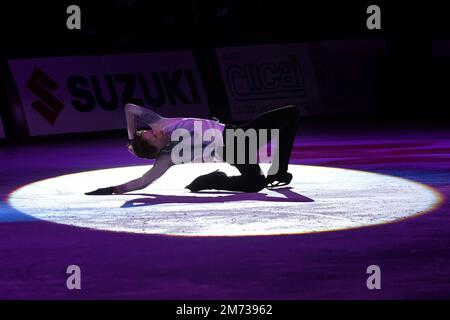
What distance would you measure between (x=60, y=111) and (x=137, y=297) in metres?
10.5

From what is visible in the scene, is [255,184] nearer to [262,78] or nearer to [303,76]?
[262,78]

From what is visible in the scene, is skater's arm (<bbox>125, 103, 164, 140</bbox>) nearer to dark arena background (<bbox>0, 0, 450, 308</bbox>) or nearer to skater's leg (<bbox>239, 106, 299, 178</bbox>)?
dark arena background (<bbox>0, 0, 450, 308</bbox>)

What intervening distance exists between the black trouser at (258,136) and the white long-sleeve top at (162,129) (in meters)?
0.40

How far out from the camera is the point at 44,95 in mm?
15930

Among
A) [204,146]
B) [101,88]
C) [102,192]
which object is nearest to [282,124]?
[204,146]

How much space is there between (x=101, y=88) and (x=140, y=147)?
7516 millimetres

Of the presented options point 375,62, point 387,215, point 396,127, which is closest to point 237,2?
point 375,62

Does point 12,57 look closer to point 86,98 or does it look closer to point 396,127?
point 86,98

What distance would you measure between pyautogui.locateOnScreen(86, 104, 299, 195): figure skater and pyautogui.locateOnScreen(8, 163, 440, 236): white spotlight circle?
0.14 metres

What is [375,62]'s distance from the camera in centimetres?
1969

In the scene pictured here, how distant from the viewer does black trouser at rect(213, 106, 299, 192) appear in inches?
393

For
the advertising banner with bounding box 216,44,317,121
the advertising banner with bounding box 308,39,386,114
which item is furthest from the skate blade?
the advertising banner with bounding box 308,39,386,114
